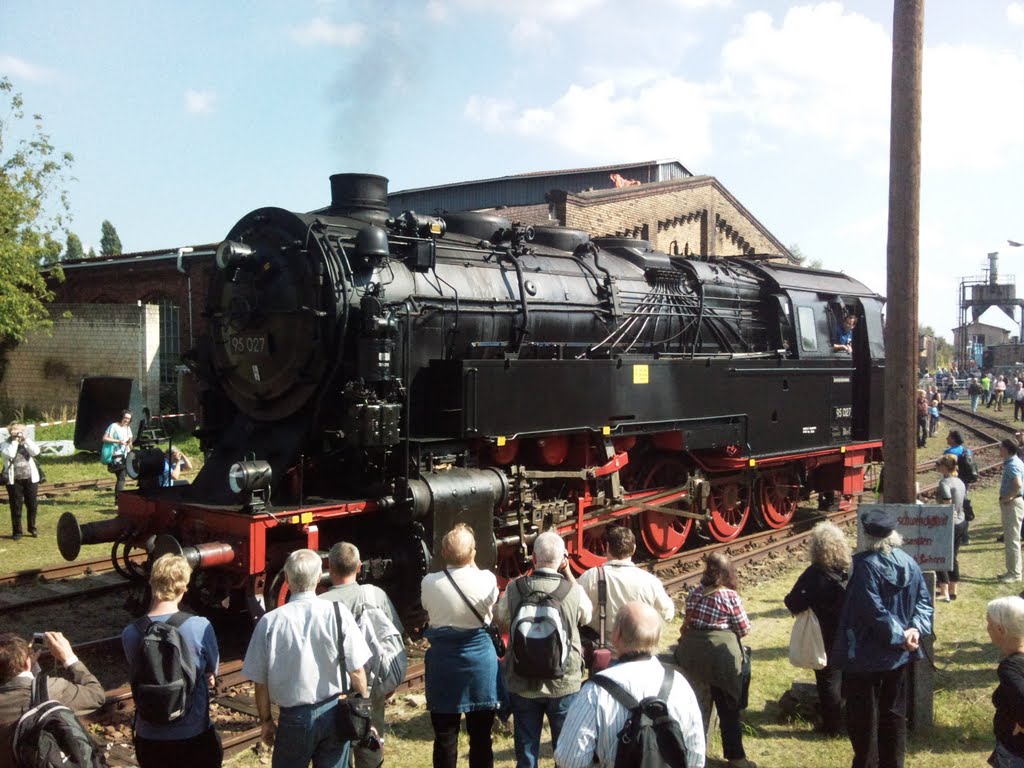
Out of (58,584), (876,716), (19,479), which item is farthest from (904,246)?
(19,479)

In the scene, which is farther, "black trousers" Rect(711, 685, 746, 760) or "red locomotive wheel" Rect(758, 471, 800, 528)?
"red locomotive wheel" Rect(758, 471, 800, 528)

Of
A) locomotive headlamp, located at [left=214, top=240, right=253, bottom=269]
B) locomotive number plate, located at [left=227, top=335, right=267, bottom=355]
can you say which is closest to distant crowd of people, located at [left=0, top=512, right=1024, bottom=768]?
locomotive number plate, located at [left=227, top=335, right=267, bottom=355]

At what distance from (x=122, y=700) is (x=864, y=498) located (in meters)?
12.6

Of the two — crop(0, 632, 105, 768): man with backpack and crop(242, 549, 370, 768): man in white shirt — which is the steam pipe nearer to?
crop(0, 632, 105, 768): man with backpack

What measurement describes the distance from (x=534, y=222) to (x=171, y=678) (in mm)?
18033

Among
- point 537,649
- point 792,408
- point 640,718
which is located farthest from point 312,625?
point 792,408

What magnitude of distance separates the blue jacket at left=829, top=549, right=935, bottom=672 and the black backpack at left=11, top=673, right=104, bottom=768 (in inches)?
144

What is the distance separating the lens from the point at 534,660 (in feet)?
13.6

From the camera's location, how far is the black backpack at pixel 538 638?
13.7 feet

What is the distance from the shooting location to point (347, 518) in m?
7.28

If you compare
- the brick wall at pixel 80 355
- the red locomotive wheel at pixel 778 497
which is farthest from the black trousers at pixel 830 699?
the brick wall at pixel 80 355

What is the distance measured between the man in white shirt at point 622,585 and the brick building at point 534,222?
14.1 m

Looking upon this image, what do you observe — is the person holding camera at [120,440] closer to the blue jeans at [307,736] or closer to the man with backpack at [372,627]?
the man with backpack at [372,627]

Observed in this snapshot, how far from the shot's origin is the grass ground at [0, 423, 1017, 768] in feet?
17.5
